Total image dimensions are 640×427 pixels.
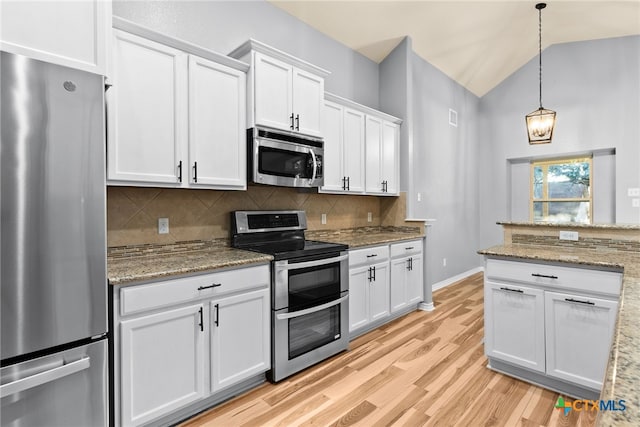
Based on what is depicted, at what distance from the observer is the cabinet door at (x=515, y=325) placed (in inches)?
86.6

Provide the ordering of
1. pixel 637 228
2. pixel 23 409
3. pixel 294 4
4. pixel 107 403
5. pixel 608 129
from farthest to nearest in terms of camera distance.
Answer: pixel 608 129
pixel 294 4
pixel 637 228
pixel 107 403
pixel 23 409

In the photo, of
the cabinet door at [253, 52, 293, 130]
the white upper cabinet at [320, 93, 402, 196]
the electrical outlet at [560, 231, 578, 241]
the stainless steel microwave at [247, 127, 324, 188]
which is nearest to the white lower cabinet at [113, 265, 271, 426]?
the stainless steel microwave at [247, 127, 324, 188]

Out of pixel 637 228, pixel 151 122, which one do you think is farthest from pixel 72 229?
pixel 637 228

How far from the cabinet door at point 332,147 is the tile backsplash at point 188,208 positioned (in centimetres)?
27

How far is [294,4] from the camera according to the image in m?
3.19

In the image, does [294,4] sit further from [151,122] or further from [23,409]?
[23,409]

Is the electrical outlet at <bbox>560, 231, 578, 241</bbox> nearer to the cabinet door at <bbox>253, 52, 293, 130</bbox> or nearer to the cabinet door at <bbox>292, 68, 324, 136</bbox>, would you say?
the cabinet door at <bbox>292, 68, 324, 136</bbox>

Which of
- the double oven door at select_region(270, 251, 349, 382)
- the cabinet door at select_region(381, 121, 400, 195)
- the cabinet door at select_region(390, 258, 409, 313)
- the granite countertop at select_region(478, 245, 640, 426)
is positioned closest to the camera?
the granite countertop at select_region(478, 245, 640, 426)

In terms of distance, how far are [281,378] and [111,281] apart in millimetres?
1342

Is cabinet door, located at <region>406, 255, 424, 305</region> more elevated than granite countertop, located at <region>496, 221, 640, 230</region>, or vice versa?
granite countertop, located at <region>496, 221, 640, 230</region>

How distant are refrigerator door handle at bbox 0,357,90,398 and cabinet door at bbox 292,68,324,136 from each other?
215cm

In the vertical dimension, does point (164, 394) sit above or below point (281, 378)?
above

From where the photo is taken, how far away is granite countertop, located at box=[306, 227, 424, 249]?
320cm

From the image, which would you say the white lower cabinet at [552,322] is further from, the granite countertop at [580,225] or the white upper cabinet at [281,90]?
the white upper cabinet at [281,90]
